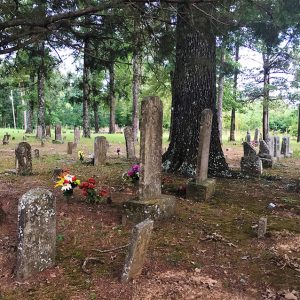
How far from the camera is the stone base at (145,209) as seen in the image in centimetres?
538

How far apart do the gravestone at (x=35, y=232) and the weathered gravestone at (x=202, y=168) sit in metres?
3.45

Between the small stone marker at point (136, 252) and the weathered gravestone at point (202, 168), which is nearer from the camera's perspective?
the small stone marker at point (136, 252)

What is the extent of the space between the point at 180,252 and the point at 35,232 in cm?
178

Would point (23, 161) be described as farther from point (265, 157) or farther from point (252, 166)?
point (265, 157)

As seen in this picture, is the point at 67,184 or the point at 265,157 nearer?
the point at 67,184

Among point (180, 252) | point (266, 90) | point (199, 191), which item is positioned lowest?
point (180, 252)

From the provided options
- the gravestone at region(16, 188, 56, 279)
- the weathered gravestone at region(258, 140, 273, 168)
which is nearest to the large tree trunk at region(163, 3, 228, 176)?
the weathered gravestone at region(258, 140, 273, 168)

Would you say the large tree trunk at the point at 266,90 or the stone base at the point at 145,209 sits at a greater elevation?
the large tree trunk at the point at 266,90

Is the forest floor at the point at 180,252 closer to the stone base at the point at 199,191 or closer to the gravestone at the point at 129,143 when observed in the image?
the stone base at the point at 199,191


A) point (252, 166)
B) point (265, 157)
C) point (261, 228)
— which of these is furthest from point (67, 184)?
point (265, 157)

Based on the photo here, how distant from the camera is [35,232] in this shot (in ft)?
13.0

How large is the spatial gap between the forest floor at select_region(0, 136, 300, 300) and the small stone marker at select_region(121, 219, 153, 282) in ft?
0.33

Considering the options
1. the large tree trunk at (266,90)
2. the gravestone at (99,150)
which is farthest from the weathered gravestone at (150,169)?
the large tree trunk at (266,90)

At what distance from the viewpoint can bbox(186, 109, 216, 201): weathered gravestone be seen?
690 centimetres
